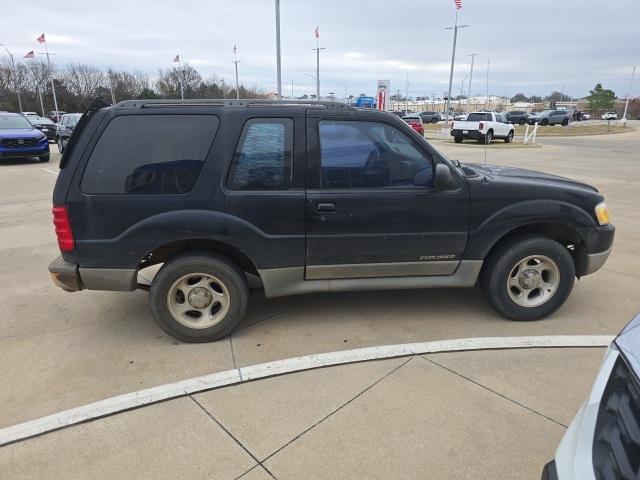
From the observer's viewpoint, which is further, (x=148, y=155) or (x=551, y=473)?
(x=148, y=155)

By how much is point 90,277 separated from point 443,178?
2785 millimetres

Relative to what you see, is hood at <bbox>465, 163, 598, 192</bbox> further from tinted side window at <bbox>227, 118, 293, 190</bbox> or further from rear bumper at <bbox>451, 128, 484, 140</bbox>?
rear bumper at <bbox>451, 128, 484, 140</bbox>

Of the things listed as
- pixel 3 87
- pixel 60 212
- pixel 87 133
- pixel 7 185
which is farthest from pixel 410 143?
pixel 3 87

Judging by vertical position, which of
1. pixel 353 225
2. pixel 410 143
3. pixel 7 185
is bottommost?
pixel 7 185

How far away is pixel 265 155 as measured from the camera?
3.45 metres

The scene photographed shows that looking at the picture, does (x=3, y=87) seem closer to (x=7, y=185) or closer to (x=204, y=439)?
(x=7, y=185)

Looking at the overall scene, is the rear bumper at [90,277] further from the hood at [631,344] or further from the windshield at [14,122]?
the windshield at [14,122]

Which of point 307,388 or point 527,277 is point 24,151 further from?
point 527,277

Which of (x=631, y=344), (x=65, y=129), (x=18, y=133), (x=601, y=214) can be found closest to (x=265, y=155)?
(x=631, y=344)

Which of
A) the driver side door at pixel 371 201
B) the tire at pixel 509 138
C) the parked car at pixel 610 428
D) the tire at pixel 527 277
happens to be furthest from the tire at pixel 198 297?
the tire at pixel 509 138

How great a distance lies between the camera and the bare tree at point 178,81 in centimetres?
6278

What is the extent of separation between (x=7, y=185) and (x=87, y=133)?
10.4 metres

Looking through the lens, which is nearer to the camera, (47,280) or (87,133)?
(87,133)

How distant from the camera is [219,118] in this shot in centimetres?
342
